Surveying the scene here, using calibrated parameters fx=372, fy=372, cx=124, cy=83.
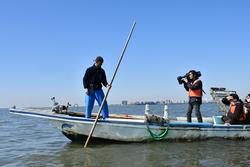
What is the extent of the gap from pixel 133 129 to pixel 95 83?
5.48 ft

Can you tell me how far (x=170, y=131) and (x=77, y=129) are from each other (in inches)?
104

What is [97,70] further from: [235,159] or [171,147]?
[235,159]

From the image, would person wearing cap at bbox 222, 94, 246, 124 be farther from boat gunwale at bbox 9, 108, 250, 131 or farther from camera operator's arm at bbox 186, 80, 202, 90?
camera operator's arm at bbox 186, 80, 202, 90

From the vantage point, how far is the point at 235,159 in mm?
8328

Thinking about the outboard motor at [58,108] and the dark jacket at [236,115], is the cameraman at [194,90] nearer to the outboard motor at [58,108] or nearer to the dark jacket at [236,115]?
the dark jacket at [236,115]

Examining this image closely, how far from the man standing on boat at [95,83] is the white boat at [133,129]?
0.43 meters

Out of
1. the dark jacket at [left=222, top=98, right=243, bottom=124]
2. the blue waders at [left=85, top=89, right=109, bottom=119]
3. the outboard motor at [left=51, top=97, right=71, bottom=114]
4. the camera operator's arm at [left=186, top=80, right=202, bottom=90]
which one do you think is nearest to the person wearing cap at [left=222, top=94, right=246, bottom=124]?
the dark jacket at [left=222, top=98, right=243, bottom=124]

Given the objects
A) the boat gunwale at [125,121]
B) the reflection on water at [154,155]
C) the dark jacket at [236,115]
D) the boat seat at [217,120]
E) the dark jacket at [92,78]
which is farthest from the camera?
the boat seat at [217,120]

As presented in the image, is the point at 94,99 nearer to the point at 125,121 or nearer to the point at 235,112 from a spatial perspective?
the point at 125,121

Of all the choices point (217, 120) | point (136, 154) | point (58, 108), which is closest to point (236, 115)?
point (217, 120)

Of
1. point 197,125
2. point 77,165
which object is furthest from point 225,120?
point 77,165

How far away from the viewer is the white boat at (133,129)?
10.2 metres

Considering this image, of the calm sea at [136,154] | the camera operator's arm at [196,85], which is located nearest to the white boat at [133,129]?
the calm sea at [136,154]

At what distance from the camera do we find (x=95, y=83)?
10.4 meters
